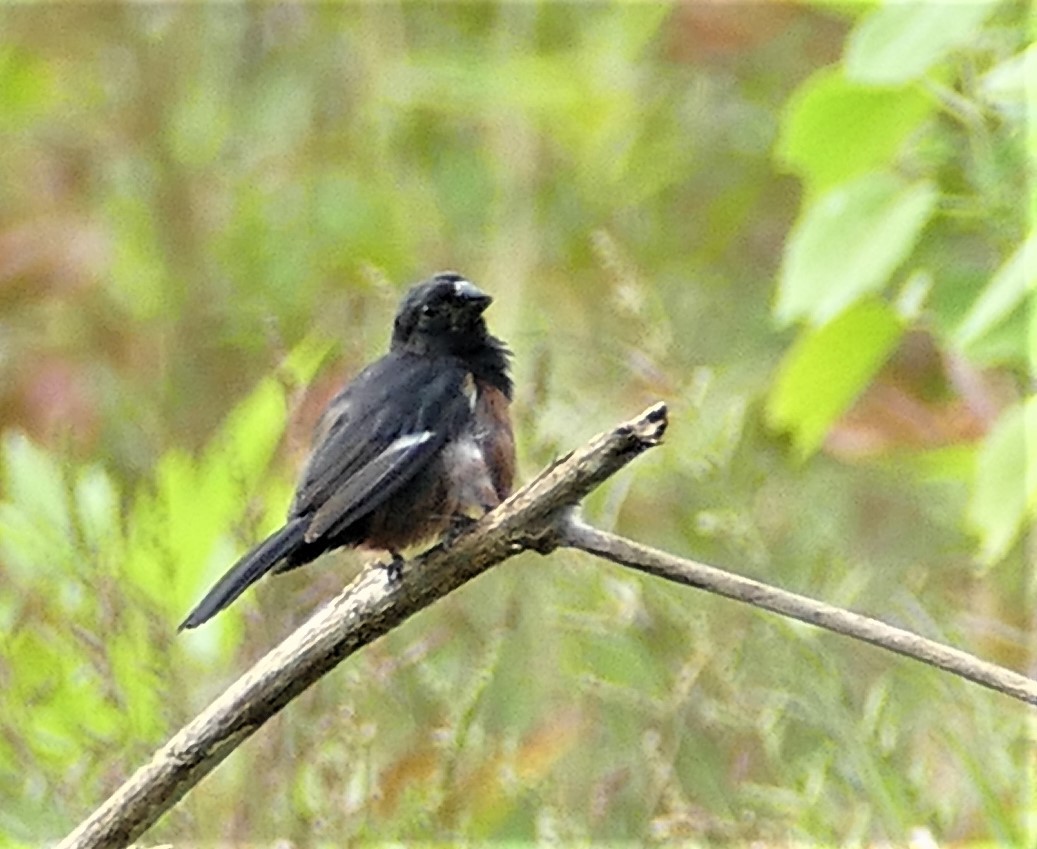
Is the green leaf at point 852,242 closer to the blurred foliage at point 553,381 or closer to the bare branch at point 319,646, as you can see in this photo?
the blurred foliage at point 553,381

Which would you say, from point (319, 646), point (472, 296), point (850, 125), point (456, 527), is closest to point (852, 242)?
point (850, 125)

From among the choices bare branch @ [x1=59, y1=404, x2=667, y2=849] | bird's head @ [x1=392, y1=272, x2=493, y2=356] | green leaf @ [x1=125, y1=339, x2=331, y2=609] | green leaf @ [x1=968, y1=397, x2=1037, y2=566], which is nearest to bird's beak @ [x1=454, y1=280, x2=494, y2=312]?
bird's head @ [x1=392, y1=272, x2=493, y2=356]

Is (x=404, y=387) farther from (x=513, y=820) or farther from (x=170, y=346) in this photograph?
(x=170, y=346)

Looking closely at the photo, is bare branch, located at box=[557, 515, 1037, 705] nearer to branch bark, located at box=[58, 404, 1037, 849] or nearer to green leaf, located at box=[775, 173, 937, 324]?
branch bark, located at box=[58, 404, 1037, 849]

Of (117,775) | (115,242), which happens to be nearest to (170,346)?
(115,242)

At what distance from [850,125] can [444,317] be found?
52 cm

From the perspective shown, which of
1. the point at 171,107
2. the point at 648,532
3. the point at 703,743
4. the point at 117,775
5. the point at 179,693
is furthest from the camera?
the point at 171,107

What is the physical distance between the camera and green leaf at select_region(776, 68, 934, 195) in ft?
6.48

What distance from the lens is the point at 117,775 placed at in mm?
1919

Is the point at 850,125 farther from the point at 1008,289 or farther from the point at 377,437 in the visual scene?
the point at 377,437

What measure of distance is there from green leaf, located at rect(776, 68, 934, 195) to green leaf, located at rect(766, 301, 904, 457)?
160mm

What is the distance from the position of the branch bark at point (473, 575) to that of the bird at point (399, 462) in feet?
1.00

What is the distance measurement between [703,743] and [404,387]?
0.71 m

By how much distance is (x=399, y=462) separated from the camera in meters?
1.88
